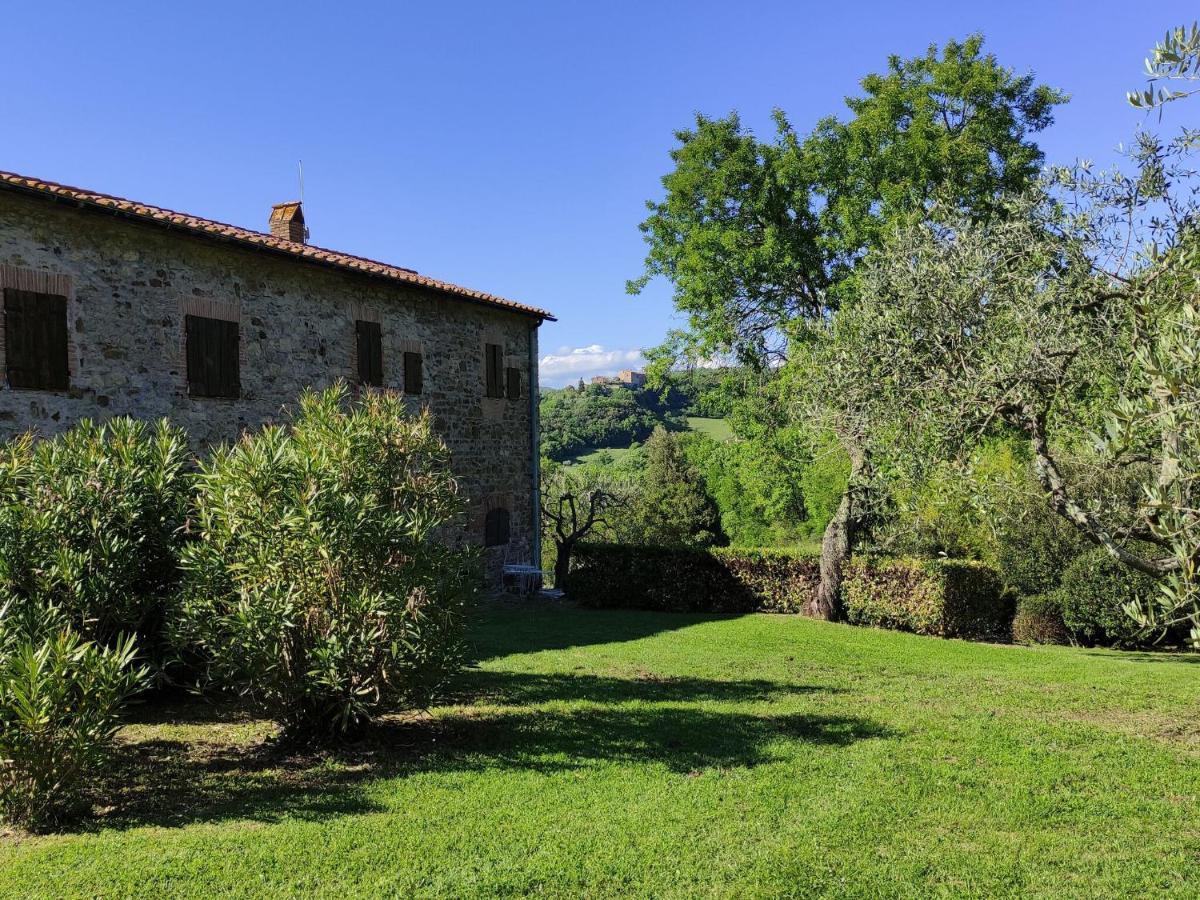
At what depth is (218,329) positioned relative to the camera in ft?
41.1

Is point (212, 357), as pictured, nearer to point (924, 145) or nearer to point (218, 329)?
point (218, 329)

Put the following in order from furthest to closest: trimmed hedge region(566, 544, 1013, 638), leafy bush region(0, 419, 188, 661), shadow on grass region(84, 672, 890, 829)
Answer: trimmed hedge region(566, 544, 1013, 638), leafy bush region(0, 419, 188, 661), shadow on grass region(84, 672, 890, 829)

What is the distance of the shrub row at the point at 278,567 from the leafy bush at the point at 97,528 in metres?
0.01

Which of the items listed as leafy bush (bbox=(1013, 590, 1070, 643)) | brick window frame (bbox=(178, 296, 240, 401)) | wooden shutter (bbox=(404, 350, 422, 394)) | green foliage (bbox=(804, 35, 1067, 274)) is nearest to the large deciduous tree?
green foliage (bbox=(804, 35, 1067, 274))

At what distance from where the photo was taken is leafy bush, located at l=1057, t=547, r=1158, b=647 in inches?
567

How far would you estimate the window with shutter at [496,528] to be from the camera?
17.9 metres

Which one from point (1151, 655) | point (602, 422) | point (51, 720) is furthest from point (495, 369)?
point (602, 422)

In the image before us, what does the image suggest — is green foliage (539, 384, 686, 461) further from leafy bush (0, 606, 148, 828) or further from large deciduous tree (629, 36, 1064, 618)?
leafy bush (0, 606, 148, 828)

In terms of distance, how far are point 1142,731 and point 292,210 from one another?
16.7 m

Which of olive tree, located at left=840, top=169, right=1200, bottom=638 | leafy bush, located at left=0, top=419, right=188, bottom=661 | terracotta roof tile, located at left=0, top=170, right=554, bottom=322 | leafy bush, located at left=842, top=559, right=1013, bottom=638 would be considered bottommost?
leafy bush, located at left=842, top=559, right=1013, bottom=638

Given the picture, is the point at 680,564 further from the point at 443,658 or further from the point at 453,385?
the point at 443,658

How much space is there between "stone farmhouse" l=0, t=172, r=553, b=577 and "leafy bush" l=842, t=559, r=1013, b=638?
8.08 metres

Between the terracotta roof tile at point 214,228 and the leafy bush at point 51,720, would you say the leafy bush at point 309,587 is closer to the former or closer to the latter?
the leafy bush at point 51,720

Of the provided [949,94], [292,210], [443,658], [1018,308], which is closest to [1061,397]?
[1018,308]
